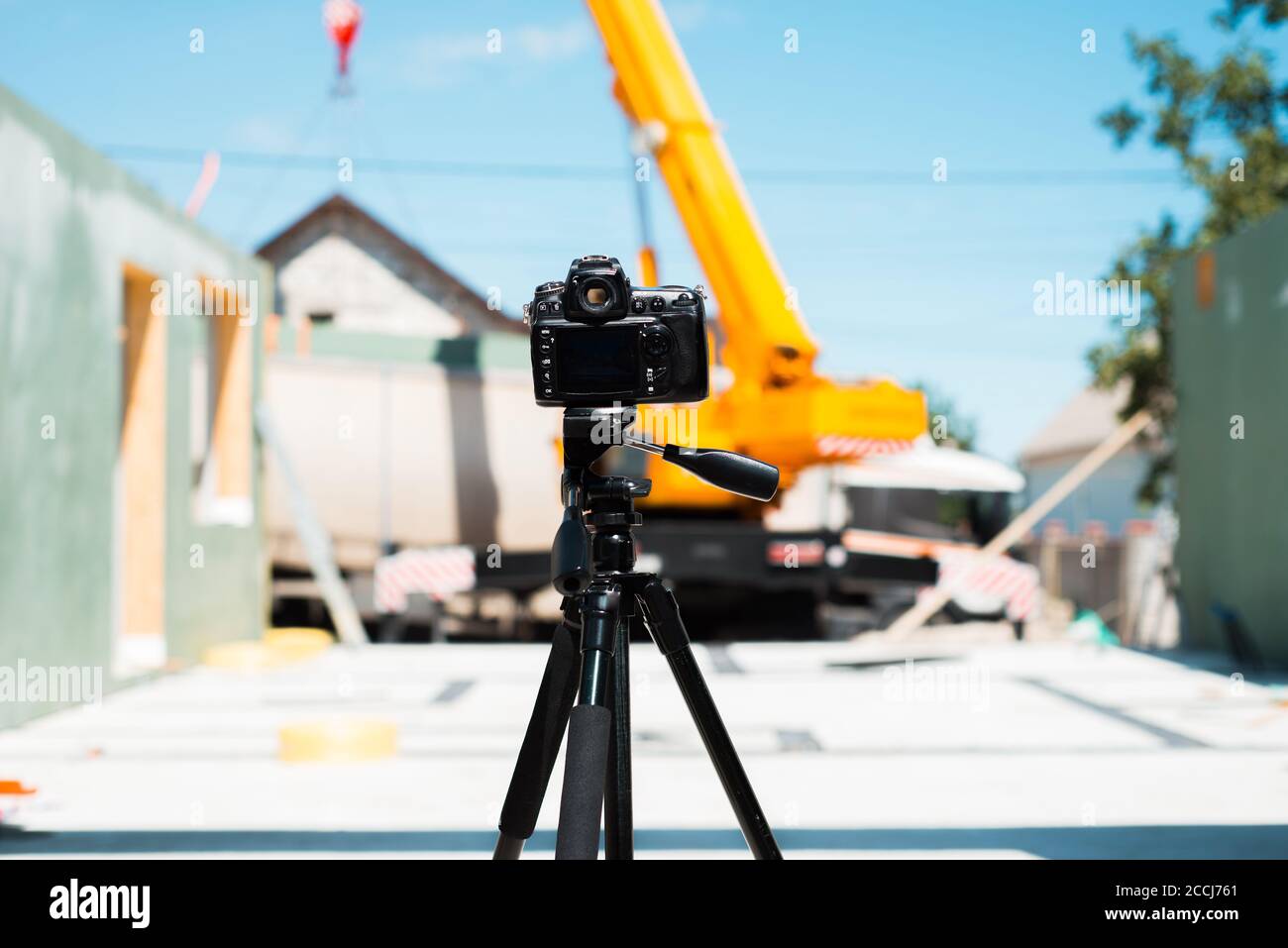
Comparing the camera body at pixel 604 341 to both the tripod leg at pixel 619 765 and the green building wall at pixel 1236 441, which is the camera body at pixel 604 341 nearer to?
the tripod leg at pixel 619 765

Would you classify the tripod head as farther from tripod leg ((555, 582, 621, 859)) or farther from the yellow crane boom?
the yellow crane boom

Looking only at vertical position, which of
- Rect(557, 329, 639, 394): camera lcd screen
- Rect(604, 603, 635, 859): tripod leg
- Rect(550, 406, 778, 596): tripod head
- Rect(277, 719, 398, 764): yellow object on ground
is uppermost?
Rect(557, 329, 639, 394): camera lcd screen

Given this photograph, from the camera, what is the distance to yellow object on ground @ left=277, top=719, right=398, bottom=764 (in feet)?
18.3

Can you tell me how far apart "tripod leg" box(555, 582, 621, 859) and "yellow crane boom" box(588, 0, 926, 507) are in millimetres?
6810

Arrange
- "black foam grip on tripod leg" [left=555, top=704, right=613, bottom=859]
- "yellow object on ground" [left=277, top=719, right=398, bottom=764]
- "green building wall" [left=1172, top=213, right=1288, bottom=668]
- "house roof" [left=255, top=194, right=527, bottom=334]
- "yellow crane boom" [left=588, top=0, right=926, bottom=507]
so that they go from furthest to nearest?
"house roof" [left=255, top=194, right=527, bottom=334] < "yellow crane boom" [left=588, top=0, right=926, bottom=507] < "green building wall" [left=1172, top=213, right=1288, bottom=668] < "yellow object on ground" [left=277, top=719, right=398, bottom=764] < "black foam grip on tripod leg" [left=555, top=704, right=613, bottom=859]

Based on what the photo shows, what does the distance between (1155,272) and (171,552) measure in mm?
13194

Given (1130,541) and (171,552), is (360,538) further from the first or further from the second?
(1130,541)

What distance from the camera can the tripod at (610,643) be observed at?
7.38 ft

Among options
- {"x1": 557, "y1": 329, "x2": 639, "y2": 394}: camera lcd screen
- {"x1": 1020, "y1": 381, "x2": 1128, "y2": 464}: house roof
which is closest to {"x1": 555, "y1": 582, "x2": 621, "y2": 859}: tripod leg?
{"x1": 557, "y1": 329, "x2": 639, "y2": 394}: camera lcd screen

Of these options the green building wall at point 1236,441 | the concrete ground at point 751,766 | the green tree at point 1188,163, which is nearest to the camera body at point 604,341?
the concrete ground at point 751,766

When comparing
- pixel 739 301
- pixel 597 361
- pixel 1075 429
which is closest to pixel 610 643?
pixel 597 361

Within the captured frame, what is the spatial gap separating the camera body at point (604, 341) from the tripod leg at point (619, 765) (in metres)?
0.41

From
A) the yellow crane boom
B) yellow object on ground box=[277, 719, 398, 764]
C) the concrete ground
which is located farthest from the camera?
the yellow crane boom
